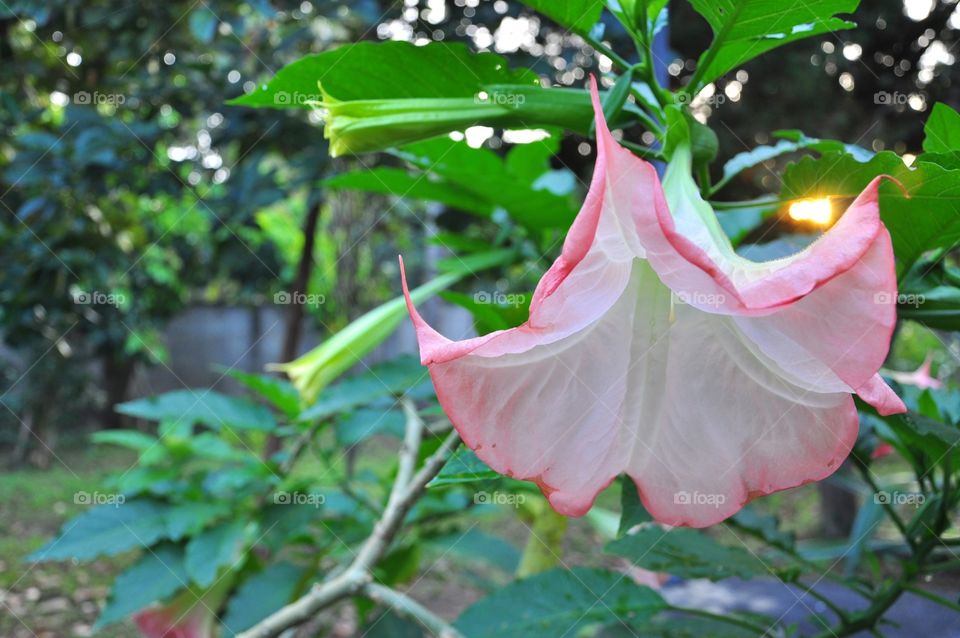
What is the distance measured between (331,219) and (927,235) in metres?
3.85

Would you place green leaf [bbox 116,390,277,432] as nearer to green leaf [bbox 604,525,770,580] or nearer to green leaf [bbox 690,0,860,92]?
green leaf [bbox 604,525,770,580]

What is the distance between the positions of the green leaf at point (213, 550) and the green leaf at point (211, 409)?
145 millimetres

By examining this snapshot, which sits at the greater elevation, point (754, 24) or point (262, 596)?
point (754, 24)

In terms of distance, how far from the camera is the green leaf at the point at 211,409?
1.07 metres

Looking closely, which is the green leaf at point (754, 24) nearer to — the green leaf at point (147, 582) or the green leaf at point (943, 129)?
the green leaf at point (943, 129)

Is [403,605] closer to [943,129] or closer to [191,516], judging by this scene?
[943,129]

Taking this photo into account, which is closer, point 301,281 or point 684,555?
point 684,555

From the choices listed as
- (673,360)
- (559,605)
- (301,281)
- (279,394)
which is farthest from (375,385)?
(301,281)

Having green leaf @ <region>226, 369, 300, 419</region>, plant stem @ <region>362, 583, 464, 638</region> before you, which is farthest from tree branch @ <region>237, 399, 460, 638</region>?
green leaf @ <region>226, 369, 300, 419</region>

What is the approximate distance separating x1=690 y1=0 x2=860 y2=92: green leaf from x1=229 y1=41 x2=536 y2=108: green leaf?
0.40ft

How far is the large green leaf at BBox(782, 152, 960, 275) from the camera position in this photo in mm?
389

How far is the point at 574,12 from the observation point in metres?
0.48

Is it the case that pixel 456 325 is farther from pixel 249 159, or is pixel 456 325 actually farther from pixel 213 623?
pixel 213 623

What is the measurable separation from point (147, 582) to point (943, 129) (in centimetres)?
106
